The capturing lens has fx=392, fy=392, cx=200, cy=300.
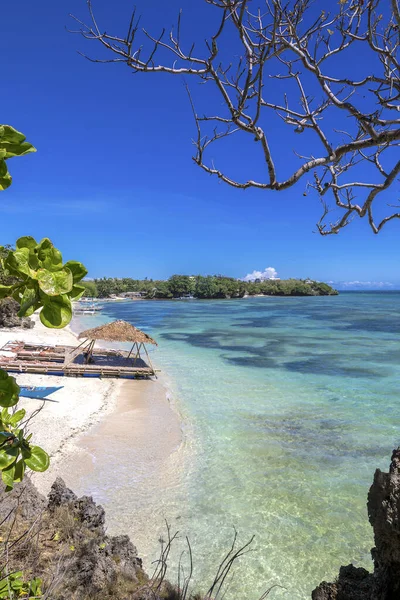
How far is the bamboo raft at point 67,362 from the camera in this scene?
14.2 metres

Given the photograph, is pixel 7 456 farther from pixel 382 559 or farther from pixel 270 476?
pixel 270 476

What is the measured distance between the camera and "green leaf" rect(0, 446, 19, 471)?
1176 millimetres

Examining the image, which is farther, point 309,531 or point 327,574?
point 309,531

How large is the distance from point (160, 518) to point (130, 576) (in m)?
2.62

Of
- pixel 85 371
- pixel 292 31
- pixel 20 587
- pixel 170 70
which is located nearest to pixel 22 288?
pixel 20 587

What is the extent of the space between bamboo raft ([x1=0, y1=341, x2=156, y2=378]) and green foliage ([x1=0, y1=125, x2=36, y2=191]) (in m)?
12.5

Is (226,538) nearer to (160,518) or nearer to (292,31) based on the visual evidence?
(160,518)

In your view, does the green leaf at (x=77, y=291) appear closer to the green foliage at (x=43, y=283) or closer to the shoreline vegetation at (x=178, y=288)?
the green foliage at (x=43, y=283)

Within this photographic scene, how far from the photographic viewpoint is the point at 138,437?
9.10 m

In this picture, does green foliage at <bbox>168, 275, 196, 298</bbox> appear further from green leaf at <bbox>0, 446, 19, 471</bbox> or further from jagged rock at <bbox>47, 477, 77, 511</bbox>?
green leaf at <bbox>0, 446, 19, 471</bbox>

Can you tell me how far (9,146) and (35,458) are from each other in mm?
951

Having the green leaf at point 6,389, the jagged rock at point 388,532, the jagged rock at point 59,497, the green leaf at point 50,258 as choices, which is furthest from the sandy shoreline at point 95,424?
the green leaf at point 50,258

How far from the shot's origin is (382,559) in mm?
2879

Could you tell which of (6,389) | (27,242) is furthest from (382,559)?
(27,242)
